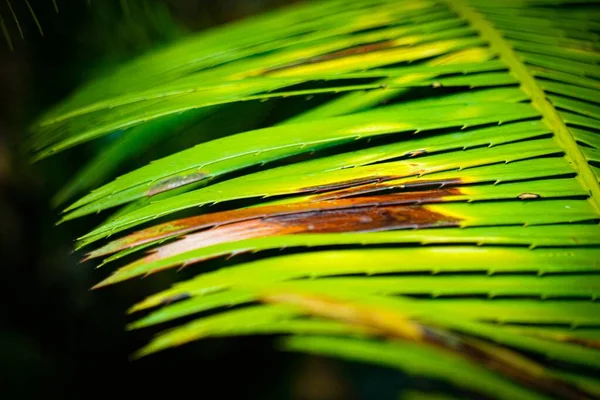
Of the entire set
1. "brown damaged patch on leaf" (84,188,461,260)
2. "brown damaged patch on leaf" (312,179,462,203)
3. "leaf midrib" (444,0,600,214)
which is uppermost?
"leaf midrib" (444,0,600,214)

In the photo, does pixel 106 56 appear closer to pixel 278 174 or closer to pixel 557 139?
pixel 278 174

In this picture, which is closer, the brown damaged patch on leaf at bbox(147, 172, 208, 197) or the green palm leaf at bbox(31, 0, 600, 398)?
the green palm leaf at bbox(31, 0, 600, 398)

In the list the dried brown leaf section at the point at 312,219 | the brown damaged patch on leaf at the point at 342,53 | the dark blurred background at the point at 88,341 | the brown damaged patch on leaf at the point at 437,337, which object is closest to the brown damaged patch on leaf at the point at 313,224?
the dried brown leaf section at the point at 312,219

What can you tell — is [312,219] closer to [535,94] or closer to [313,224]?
[313,224]

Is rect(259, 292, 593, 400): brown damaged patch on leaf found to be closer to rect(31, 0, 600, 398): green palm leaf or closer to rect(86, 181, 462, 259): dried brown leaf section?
rect(31, 0, 600, 398): green palm leaf

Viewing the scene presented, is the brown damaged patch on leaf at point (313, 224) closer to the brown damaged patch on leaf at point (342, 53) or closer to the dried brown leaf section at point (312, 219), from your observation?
the dried brown leaf section at point (312, 219)

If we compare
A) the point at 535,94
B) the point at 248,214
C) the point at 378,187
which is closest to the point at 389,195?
the point at 378,187

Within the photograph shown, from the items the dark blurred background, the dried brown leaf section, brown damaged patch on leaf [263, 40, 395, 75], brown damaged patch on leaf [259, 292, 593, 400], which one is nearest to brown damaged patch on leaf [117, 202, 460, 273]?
the dried brown leaf section
